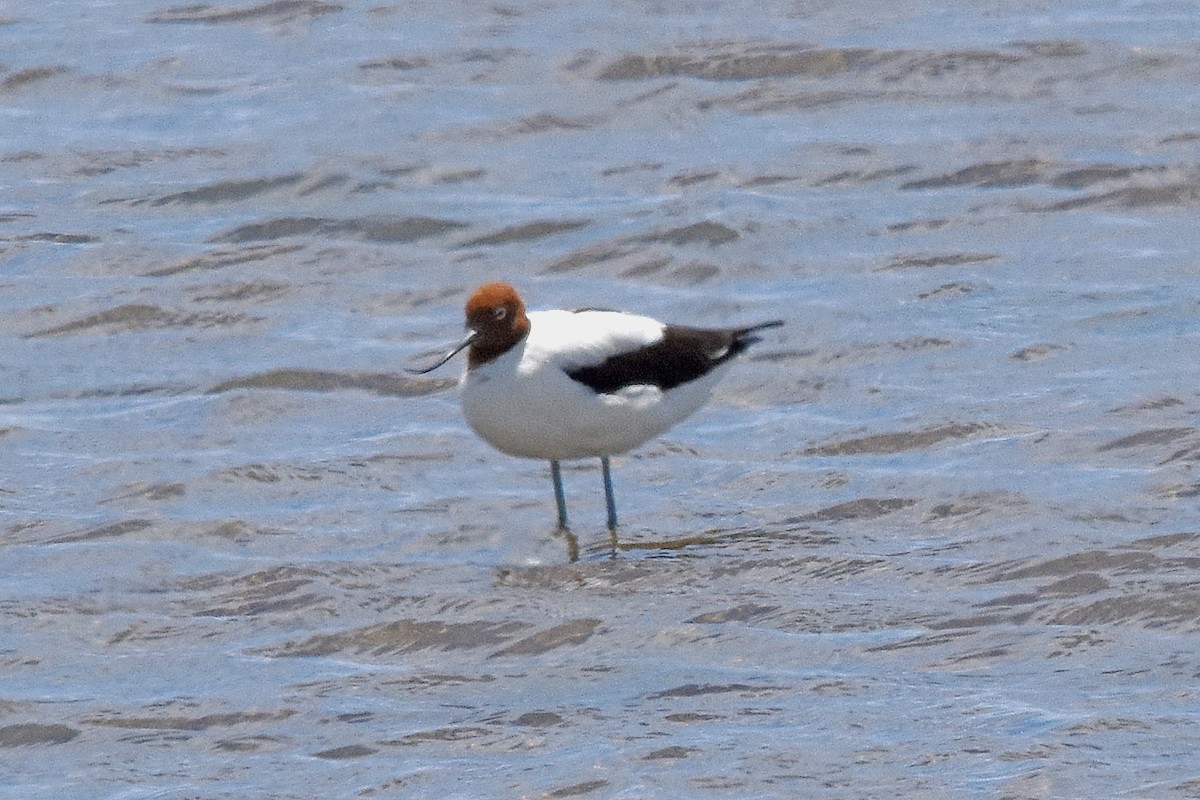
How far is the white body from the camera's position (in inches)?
323

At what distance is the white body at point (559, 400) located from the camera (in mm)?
8195

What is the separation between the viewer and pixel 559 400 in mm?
8219

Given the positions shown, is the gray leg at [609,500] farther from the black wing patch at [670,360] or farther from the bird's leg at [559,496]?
the black wing patch at [670,360]

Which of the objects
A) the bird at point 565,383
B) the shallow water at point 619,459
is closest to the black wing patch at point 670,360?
the bird at point 565,383

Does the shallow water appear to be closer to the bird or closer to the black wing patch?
Answer: the bird

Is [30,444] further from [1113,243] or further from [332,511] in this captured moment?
[1113,243]

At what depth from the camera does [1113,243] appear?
1122 cm

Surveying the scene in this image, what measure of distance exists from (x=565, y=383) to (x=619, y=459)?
1109 mm

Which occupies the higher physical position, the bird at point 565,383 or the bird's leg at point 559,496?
the bird at point 565,383

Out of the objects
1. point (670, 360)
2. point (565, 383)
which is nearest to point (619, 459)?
point (670, 360)

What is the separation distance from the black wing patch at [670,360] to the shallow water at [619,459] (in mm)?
455

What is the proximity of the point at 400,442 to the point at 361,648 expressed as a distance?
2180 millimetres

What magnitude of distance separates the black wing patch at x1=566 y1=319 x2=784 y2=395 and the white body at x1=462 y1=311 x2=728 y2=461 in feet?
0.10

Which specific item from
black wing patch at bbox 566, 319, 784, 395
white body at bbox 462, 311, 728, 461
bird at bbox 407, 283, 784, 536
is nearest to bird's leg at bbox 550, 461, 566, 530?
bird at bbox 407, 283, 784, 536
